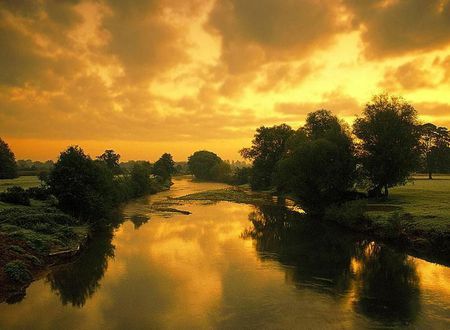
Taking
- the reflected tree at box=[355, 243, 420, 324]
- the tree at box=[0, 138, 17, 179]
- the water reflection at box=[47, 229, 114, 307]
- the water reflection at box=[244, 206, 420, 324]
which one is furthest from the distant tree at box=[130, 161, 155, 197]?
the reflected tree at box=[355, 243, 420, 324]

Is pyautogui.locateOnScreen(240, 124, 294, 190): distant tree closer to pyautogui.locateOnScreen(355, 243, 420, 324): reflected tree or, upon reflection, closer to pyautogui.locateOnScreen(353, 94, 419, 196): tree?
pyautogui.locateOnScreen(353, 94, 419, 196): tree

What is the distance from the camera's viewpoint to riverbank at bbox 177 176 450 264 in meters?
35.3

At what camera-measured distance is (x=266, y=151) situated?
117 metres

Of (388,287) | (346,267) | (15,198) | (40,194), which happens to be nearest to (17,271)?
(15,198)

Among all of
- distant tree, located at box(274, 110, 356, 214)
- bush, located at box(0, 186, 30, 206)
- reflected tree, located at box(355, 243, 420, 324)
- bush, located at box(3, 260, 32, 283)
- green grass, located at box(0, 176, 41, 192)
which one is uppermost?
distant tree, located at box(274, 110, 356, 214)

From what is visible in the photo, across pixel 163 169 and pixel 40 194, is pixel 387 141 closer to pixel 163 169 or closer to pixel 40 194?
pixel 40 194

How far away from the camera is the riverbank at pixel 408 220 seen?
3528 cm

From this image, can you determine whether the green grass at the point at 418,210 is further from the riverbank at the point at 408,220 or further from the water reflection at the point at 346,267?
the water reflection at the point at 346,267

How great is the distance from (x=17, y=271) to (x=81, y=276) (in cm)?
459

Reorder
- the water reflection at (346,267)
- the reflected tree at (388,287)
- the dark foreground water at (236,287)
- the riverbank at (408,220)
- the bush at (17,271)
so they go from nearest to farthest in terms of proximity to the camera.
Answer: the dark foreground water at (236,287)
the reflected tree at (388,287)
the water reflection at (346,267)
the bush at (17,271)
the riverbank at (408,220)

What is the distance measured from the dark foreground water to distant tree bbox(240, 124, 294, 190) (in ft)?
230

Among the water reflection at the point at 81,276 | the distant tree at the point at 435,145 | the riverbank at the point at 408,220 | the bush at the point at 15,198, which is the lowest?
the water reflection at the point at 81,276

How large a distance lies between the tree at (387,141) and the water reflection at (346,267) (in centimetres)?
1467

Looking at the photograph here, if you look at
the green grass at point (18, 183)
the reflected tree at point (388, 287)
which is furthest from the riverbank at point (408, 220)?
the green grass at point (18, 183)
